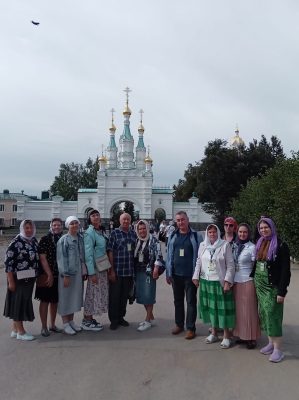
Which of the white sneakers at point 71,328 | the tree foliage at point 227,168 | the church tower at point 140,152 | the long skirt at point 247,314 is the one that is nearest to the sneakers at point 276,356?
the long skirt at point 247,314

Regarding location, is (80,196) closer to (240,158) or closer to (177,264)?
(240,158)

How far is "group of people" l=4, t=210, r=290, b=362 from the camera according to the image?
5277mm

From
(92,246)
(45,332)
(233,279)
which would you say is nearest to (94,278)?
(92,246)

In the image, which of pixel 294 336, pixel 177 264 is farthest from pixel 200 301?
pixel 294 336

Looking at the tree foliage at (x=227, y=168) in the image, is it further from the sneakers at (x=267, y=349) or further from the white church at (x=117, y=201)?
the sneakers at (x=267, y=349)

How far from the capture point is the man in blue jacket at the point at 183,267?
19.7 feet

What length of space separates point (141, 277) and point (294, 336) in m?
2.41

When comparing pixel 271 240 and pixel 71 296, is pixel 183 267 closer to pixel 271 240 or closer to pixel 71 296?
pixel 271 240

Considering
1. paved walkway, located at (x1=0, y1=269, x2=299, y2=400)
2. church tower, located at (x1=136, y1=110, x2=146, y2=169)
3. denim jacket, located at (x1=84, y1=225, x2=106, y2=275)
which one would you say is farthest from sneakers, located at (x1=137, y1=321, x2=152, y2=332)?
church tower, located at (x1=136, y1=110, x2=146, y2=169)

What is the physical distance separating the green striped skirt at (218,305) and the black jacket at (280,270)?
687mm

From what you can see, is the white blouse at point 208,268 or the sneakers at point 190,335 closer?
the white blouse at point 208,268

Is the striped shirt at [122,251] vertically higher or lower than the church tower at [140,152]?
lower

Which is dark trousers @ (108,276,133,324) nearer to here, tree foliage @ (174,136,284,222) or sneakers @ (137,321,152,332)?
sneakers @ (137,321,152,332)

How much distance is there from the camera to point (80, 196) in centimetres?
5300
